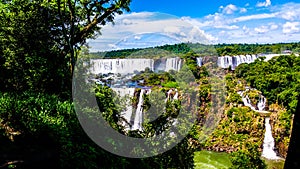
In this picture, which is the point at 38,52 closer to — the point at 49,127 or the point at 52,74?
the point at 52,74

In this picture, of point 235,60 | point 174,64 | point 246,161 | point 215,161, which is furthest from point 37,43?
point 235,60

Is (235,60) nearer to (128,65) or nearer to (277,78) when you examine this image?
(277,78)

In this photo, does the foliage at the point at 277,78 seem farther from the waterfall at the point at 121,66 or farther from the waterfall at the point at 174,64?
the waterfall at the point at 174,64

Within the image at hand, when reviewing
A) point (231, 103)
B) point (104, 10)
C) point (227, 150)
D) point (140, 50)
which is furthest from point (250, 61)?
point (140, 50)

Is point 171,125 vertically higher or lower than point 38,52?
lower

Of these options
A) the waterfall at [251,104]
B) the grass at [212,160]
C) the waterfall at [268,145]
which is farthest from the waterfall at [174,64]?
the waterfall at [251,104]

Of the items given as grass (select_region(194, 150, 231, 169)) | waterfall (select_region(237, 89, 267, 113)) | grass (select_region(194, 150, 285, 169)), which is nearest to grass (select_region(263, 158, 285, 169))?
grass (select_region(194, 150, 285, 169))
